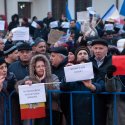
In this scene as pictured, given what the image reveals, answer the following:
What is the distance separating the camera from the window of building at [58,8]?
25875 mm

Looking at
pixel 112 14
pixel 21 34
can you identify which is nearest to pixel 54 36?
→ pixel 21 34

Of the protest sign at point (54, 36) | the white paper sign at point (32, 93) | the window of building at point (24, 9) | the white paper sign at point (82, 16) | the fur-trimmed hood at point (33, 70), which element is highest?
the window of building at point (24, 9)

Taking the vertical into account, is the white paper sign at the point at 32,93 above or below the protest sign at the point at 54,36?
below

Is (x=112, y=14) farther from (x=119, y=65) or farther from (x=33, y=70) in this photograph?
(x=119, y=65)

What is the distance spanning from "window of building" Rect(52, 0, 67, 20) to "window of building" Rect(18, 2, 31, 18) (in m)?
1.64

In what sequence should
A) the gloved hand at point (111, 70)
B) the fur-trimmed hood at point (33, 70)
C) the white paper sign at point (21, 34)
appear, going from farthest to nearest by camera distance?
the white paper sign at point (21, 34)
the fur-trimmed hood at point (33, 70)
the gloved hand at point (111, 70)

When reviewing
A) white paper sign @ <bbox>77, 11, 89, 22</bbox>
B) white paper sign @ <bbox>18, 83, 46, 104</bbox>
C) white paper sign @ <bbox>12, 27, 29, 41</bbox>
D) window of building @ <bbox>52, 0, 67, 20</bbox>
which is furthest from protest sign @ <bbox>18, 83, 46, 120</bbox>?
window of building @ <bbox>52, 0, 67, 20</bbox>

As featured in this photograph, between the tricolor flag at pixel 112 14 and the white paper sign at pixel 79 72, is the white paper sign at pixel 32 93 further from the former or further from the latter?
the tricolor flag at pixel 112 14

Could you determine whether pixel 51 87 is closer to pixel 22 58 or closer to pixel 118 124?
pixel 118 124

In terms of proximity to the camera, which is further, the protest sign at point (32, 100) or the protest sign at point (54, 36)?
the protest sign at point (54, 36)

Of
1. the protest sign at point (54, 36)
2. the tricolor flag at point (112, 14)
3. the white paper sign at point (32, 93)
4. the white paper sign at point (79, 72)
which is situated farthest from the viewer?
the tricolor flag at point (112, 14)

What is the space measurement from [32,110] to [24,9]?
73.3 ft

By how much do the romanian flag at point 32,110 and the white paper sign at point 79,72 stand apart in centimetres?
49

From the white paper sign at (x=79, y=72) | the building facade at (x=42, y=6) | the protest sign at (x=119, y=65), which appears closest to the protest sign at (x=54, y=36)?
the white paper sign at (x=79, y=72)
